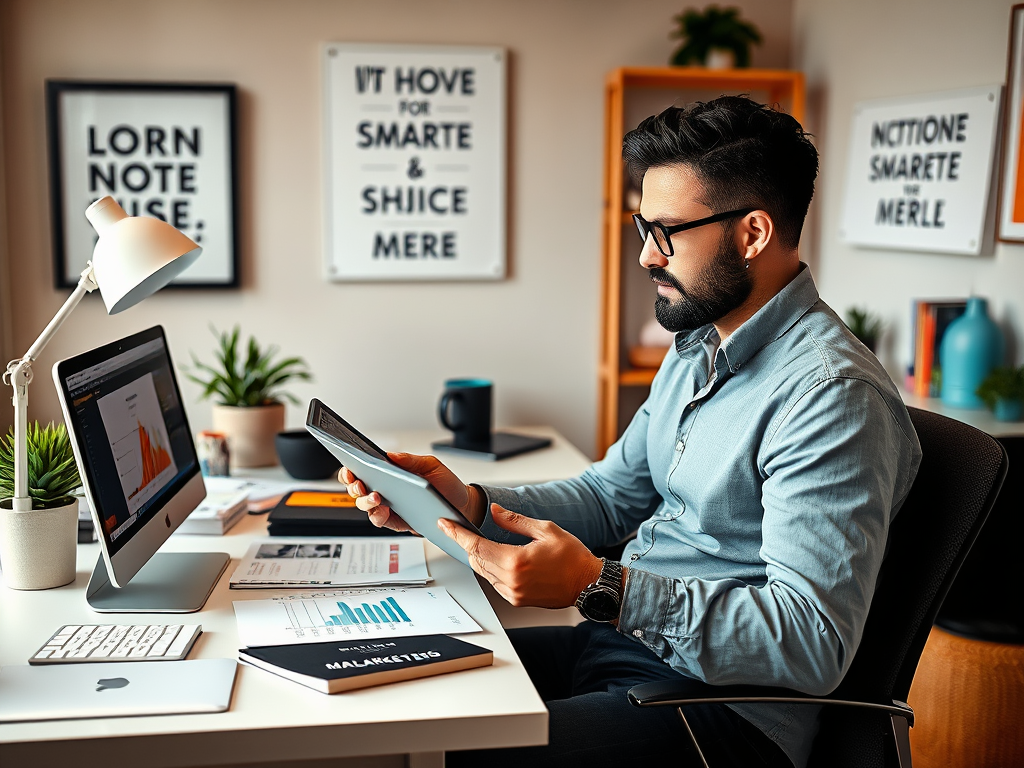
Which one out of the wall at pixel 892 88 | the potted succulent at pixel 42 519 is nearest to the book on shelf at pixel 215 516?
the potted succulent at pixel 42 519

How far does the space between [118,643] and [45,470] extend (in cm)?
40

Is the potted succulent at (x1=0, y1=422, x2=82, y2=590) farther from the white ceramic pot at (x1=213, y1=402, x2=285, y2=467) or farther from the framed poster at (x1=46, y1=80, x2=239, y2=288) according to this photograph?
the framed poster at (x1=46, y1=80, x2=239, y2=288)

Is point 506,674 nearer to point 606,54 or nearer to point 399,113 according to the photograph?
point 399,113

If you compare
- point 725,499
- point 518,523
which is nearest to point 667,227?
point 725,499

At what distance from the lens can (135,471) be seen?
1.44m

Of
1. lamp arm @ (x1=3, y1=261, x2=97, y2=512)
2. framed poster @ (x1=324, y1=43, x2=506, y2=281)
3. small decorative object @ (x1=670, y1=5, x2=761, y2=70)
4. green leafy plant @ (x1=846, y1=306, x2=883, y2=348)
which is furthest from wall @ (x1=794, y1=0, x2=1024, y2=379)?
lamp arm @ (x1=3, y1=261, x2=97, y2=512)

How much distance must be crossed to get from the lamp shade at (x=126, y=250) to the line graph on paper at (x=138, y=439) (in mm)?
143

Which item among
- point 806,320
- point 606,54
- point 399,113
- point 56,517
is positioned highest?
point 606,54

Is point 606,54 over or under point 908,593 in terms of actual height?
over

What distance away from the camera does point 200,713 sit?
1.06m

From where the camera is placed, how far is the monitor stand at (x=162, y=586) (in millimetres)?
1374

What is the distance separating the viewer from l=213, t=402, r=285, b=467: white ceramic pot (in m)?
2.37

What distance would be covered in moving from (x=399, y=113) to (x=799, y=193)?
67.0 inches

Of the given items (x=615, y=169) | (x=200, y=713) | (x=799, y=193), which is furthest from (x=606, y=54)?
(x=200, y=713)
